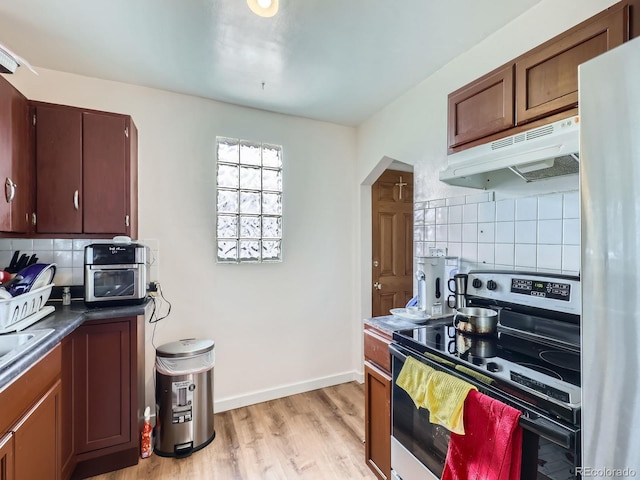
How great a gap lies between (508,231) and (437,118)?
881 mm

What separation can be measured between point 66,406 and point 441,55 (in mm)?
2832

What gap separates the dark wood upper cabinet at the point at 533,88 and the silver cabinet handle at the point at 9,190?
2.23 m

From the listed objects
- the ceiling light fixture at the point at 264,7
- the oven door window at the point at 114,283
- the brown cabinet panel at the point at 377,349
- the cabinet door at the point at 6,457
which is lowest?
the cabinet door at the point at 6,457

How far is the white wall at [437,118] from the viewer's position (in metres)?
1.44

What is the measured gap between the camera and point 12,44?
1.77m

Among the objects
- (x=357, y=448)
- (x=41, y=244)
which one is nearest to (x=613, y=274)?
(x=357, y=448)

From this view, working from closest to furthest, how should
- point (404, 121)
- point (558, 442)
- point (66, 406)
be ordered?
point (558, 442), point (66, 406), point (404, 121)

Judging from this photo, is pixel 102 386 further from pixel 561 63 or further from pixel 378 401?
pixel 561 63

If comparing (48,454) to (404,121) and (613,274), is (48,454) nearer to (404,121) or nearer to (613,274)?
(613,274)

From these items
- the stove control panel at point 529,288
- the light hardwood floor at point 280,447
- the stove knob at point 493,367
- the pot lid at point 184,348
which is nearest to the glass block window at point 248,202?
the pot lid at point 184,348

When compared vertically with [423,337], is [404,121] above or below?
above

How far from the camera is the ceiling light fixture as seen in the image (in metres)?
1.43

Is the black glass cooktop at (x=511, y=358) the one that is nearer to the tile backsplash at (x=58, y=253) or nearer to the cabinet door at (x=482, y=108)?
the cabinet door at (x=482, y=108)

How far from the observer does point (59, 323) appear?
154 cm
